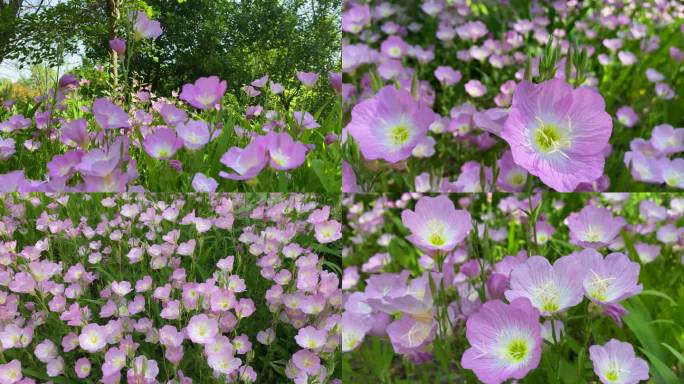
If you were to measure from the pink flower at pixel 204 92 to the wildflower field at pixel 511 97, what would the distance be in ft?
0.94

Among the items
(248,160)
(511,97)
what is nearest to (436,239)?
(248,160)

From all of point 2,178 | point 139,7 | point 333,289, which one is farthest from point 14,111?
point 333,289

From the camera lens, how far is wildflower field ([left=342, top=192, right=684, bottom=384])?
2.06 ft

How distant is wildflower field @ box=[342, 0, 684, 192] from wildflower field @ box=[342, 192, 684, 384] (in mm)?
84

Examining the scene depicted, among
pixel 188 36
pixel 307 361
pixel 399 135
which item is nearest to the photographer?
pixel 399 135

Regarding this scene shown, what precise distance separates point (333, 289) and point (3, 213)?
0.89 m

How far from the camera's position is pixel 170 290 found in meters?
1.21

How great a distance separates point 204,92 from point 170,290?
397 millimetres

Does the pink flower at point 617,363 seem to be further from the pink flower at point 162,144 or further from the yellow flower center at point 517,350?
the pink flower at point 162,144

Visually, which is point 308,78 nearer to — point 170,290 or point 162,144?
point 162,144

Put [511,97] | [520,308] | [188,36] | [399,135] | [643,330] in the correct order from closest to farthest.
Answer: [520,308] → [399,135] → [643,330] → [188,36] → [511,97]

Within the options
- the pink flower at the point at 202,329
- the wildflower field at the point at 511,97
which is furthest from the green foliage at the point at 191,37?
the pink flower at the point at 202,329

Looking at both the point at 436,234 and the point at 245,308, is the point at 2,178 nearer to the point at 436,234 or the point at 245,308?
the point at 245,308

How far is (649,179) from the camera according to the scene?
4.69ft
